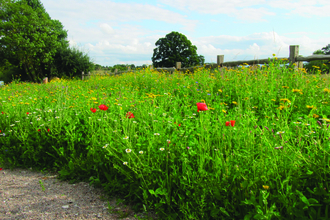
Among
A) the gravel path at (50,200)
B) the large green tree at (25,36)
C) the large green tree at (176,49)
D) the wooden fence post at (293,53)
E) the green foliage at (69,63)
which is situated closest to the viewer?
the gravel path at (50,200)

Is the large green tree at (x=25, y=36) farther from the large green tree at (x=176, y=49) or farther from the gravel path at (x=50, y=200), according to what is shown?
the gravel path at (x=50, y=200)

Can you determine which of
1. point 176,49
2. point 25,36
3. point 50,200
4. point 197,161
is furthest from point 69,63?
point 197,161

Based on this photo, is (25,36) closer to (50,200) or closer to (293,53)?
(293,53)

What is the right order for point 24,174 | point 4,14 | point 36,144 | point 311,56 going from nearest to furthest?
point 24,174 < point 36,144 < point 311,56 < point 4,14

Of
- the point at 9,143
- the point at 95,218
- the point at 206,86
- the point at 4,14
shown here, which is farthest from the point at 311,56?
the point at 4,14

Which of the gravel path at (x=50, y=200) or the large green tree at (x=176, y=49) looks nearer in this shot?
the gravel path at (x=50, y=200)

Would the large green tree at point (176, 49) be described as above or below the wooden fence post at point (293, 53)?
above

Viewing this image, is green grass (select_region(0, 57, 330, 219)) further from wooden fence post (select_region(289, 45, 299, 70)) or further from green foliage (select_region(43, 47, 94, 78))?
green foliage (select_region(43, 47, 94, 78))

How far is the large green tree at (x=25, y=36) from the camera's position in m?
22.4

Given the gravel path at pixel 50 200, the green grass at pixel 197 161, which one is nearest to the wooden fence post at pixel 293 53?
the green grass at pixel 197 161

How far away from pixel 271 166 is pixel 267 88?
12.4 ft

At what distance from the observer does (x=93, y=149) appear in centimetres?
302

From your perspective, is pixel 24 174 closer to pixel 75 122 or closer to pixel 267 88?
pixel 75 122

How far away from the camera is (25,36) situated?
22.8 meters
